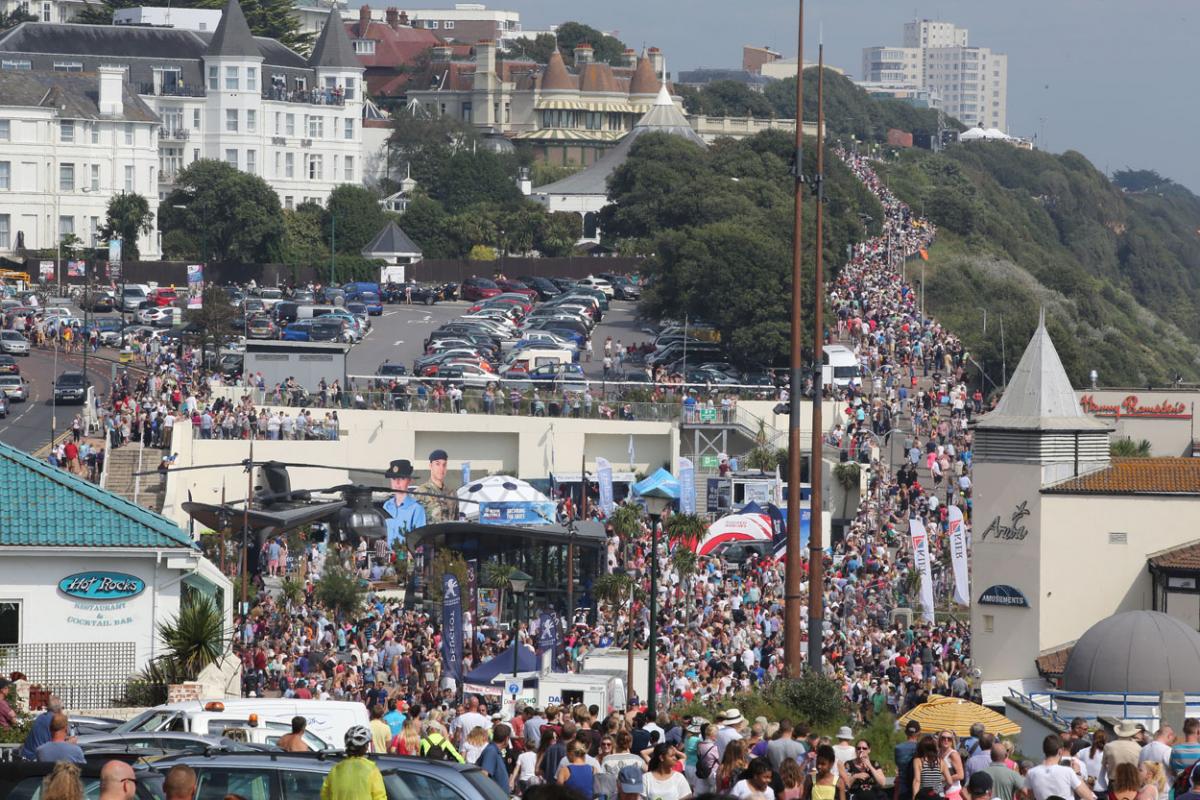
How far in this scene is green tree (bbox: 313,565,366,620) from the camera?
40250 millimetres

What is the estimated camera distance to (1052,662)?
3519 centimetres

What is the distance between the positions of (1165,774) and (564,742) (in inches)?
167

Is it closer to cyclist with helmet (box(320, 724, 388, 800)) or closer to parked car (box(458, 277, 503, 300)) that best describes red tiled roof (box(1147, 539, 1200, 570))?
cyclist with helmet (box(320, 724, 388, 800))

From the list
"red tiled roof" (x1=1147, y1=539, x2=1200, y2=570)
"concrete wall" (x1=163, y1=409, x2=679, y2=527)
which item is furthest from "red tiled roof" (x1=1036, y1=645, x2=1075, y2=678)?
"concrete wall" (x1=163, y1=409, x2=679, y2=527)

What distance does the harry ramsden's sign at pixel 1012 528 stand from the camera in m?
37.0

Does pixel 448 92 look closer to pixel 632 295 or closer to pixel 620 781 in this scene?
pixel 632 295

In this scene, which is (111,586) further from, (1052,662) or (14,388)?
(14,388)

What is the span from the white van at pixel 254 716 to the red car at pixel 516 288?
76983 millimetres

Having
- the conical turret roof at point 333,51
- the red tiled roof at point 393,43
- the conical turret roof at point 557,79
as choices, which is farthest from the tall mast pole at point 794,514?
the red tiled roof at point 393,43

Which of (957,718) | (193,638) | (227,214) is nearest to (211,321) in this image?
(227,214)

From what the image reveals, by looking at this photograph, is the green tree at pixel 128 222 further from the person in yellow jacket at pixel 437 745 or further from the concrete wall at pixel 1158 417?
the person in yellow jacket at pixel 437 745

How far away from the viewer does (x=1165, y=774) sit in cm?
1533

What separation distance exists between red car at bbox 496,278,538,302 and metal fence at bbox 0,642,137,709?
71.9m

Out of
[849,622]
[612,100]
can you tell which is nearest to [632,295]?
[849,622]
